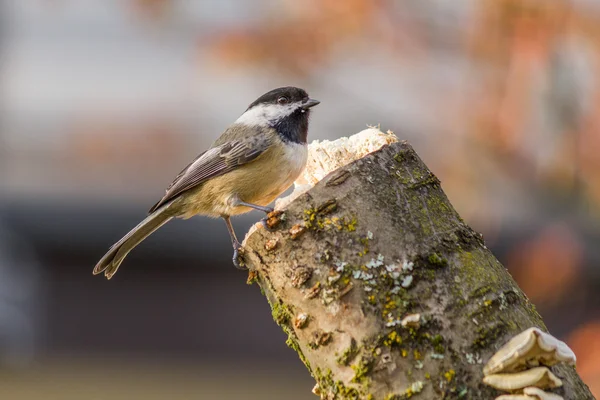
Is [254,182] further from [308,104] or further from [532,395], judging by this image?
[532,395]

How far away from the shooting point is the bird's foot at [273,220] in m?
1.94

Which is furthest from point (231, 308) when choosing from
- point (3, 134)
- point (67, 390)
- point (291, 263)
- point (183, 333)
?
point (291, 263)

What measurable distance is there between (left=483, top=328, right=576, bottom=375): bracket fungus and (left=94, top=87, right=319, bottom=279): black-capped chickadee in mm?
1380

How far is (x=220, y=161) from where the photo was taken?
3186 millimetres

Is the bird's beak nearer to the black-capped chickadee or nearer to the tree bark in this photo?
the black-capped chickadee

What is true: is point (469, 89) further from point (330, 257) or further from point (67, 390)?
point (67, 390)

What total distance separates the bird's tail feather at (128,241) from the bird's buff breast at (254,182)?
7.8 inches

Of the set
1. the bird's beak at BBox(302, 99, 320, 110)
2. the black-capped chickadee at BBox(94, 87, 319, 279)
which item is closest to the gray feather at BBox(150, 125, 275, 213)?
the black-capped chickadee at BBox(94, 87, 319, 279)

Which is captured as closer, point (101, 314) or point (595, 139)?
point (595, 139)

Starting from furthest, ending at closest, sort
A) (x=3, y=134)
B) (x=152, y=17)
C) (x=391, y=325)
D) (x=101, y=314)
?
(x=3, y=134) < (x=101, y=314) < (x=152, y=17) < (x=391, y=325)

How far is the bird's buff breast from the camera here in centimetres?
303

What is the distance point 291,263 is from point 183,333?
14.7 ft

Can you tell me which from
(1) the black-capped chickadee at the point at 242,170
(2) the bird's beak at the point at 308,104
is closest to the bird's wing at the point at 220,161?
(1) the black-capped chickadee at the point at 242,170

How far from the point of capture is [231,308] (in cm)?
616
